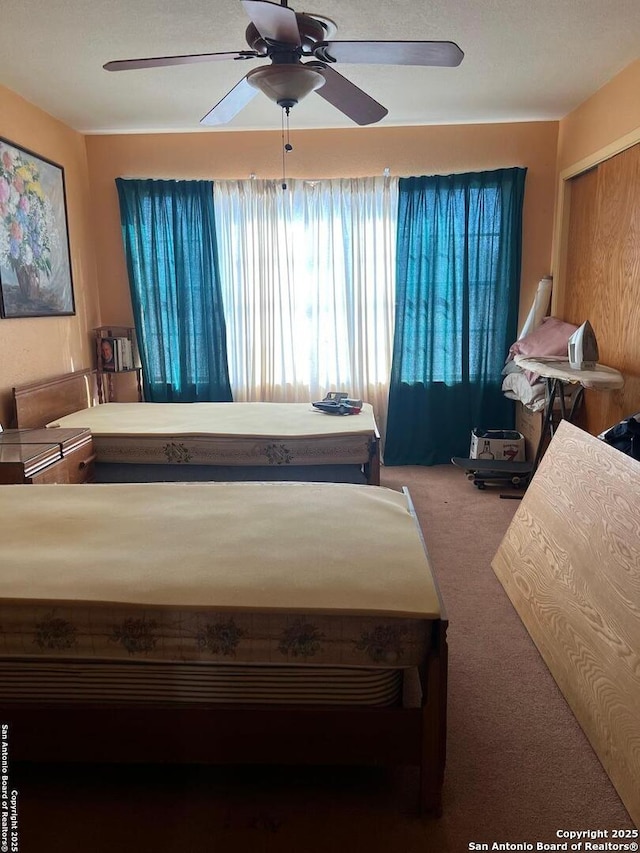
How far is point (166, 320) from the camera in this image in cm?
457

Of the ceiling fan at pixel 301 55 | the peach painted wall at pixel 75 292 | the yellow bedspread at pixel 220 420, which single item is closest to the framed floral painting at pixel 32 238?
the peach painted wall at pixel 75 292

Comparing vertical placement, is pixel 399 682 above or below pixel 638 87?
below

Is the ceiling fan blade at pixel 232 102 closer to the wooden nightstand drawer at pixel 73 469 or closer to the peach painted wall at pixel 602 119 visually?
the wooden nightstand drawer at pixel 73 469

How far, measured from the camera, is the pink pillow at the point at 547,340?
3.92 meters

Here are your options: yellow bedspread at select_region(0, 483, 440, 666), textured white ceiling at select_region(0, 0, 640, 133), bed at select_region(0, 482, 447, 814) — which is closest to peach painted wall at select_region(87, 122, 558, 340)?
textured white ceiling at select_region(0, 0, 640, 133)

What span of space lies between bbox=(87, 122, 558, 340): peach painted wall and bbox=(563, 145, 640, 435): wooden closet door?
32cm

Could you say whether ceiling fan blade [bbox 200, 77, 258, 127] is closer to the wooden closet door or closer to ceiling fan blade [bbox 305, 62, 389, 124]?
ceiling fan blade [bbox 305, 62, 389, 124]

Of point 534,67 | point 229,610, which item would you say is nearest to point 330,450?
point 229,610

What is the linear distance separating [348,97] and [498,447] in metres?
2.70

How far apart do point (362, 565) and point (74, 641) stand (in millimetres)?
786

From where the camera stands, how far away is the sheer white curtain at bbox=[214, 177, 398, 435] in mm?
4438

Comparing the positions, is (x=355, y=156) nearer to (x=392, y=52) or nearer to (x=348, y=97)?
(x=348, y=97)

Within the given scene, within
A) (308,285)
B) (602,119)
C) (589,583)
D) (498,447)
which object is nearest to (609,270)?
(602,119)

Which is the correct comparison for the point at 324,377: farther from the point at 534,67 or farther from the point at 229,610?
the point at 229,610
